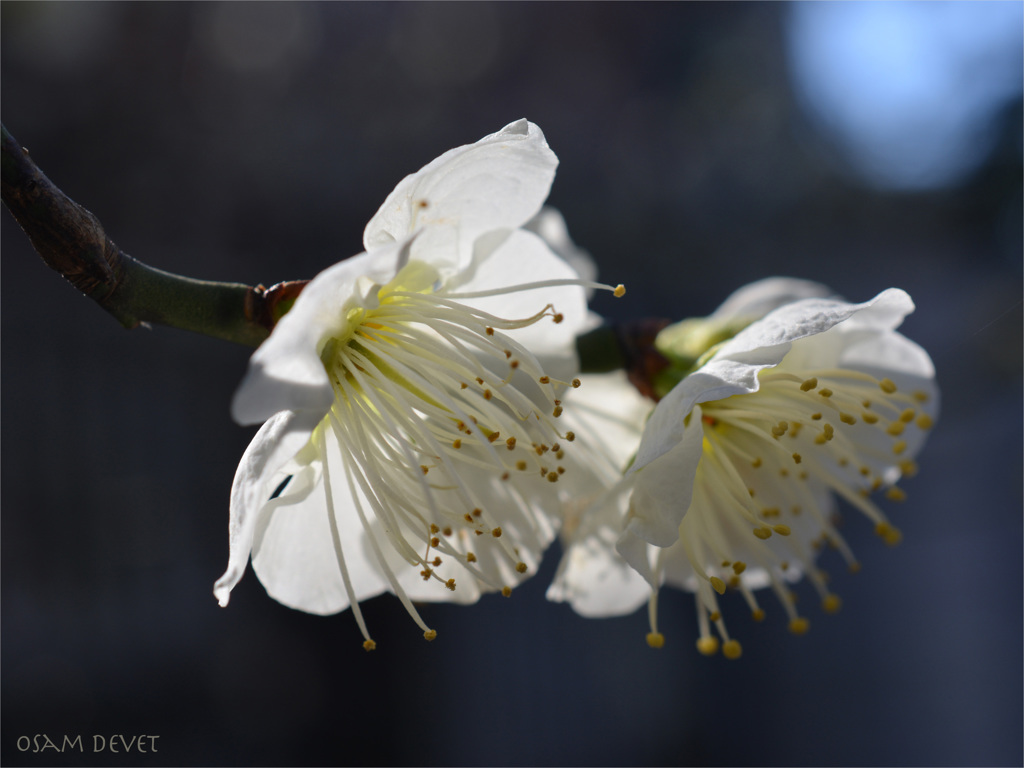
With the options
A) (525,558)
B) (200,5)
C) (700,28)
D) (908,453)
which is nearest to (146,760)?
(525,558)

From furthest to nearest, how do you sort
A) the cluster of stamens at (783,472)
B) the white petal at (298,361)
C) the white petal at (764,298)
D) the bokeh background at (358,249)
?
the bokeh background at (358,249), the white petal at (764,298), the cluster of stamens at (783,472), the white petal at (298,361)

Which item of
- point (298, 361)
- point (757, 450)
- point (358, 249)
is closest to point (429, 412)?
point (298, 361)

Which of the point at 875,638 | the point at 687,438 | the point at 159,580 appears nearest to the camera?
the point at 687,438

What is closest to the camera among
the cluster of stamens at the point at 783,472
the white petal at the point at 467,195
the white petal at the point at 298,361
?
the white petal at the point at 298,361

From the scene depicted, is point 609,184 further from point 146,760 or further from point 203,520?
point 146,760

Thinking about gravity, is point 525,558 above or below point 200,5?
below

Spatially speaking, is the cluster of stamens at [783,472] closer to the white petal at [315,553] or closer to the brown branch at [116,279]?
the white petal at [315,553]

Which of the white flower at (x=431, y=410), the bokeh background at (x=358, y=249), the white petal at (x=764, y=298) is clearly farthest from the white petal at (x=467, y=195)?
the bokeh background at (x=358, y=249)
